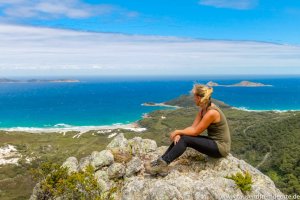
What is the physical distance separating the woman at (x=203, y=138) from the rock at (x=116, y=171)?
5.98 ft

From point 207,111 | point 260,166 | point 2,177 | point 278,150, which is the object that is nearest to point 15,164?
point 2,177

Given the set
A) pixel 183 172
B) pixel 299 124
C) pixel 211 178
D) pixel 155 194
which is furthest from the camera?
pixel 299 124

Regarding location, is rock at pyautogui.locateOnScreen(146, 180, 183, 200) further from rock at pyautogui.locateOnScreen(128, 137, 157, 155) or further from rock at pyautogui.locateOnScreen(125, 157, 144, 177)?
rock at pyautogui.locateOnScreen(128, 137, 157, 155)

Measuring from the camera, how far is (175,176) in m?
12.8

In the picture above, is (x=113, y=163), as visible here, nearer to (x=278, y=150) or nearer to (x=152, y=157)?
(x=152, y=157)

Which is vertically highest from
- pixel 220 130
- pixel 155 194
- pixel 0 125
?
pixel 220 130

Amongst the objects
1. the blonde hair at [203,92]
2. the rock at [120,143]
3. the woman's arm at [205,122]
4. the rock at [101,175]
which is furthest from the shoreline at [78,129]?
the blonde hair at [203,92]

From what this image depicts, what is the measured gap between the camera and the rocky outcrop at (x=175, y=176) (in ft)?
38.2

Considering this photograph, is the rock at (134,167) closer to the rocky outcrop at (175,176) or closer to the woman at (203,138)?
the rocky outcrop at (175,176)

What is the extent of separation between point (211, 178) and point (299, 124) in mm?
104232

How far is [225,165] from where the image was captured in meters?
13.2

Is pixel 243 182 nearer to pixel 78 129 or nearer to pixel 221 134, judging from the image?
pixel 221 134

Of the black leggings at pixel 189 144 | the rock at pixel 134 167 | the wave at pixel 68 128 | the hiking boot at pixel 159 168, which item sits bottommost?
the wave at pixel 68 128

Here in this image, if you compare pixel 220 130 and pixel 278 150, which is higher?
pixel 220 130
